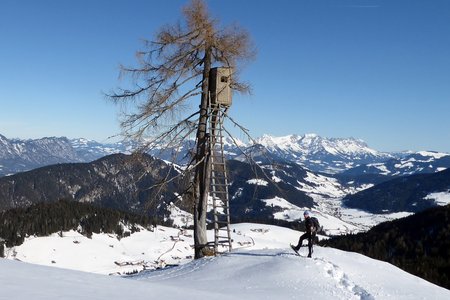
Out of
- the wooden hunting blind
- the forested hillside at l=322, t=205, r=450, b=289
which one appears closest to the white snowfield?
the wooden hunting blind

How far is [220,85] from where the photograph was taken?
1789 cm

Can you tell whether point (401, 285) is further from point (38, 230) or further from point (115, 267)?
point (38, 230)

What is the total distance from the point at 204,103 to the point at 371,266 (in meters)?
9.00

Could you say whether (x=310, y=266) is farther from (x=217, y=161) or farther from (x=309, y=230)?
(x=217, y=161)

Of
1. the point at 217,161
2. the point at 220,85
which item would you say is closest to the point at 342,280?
the point at 217,161

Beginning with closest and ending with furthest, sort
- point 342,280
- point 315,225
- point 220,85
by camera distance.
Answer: point 342,280 < point 220,85 < point 315,225

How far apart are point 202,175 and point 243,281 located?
235 inches

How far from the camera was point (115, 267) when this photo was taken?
178000 millimetres

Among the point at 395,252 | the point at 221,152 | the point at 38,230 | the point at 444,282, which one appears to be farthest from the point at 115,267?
the point at 221,152

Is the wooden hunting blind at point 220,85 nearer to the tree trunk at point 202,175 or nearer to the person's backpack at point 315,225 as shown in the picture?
the tree trunk at point 202,175

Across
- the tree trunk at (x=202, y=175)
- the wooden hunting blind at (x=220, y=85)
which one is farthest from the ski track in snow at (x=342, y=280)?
the wooden hunting blind at (x=220, y=85)

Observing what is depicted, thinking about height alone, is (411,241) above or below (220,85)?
below

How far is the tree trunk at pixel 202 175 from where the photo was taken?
696 inches

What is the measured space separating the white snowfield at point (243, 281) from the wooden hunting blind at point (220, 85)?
20.3 ft
